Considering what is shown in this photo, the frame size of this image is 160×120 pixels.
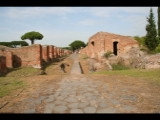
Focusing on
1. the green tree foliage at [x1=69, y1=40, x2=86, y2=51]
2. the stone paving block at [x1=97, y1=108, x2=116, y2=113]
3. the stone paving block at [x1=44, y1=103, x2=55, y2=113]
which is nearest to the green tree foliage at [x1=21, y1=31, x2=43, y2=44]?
the green tree foliage at [x1=69, y1=40, x2=86, y2=51]

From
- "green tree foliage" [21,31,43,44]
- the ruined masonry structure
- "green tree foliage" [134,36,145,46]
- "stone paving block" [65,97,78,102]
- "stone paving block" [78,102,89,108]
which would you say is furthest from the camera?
"green tree foliage" [21,31,43,44]

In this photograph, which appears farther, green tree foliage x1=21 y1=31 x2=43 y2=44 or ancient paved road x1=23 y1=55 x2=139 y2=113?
green tree foliage x1=21 y1=31 x2=43 y2=44

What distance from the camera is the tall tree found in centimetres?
2580

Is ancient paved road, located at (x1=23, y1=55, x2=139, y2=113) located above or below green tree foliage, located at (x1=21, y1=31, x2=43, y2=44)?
below

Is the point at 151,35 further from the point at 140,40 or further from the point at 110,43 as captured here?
the point at 110,43

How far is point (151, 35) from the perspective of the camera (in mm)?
26094

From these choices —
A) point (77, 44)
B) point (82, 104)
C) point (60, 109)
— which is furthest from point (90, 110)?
point (77, 44)

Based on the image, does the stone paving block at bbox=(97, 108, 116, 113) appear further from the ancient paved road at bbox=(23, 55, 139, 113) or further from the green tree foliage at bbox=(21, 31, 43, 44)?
the green tree foliage at bbox=(21, 31, 43, 44)

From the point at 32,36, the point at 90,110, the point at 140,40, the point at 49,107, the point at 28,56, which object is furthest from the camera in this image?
the point at 32,36

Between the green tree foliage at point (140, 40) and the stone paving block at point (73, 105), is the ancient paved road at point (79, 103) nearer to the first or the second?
the stone paving block at point (73, 105)

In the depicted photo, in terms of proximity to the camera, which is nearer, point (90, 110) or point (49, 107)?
point (90, 110)

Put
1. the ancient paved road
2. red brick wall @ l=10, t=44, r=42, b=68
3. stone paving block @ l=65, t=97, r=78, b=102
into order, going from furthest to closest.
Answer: red brick wall @ l=10, t=44, r=42, b=68, stone paving block @ l=65, t=97, r=78, b=102, the ancient paved road
